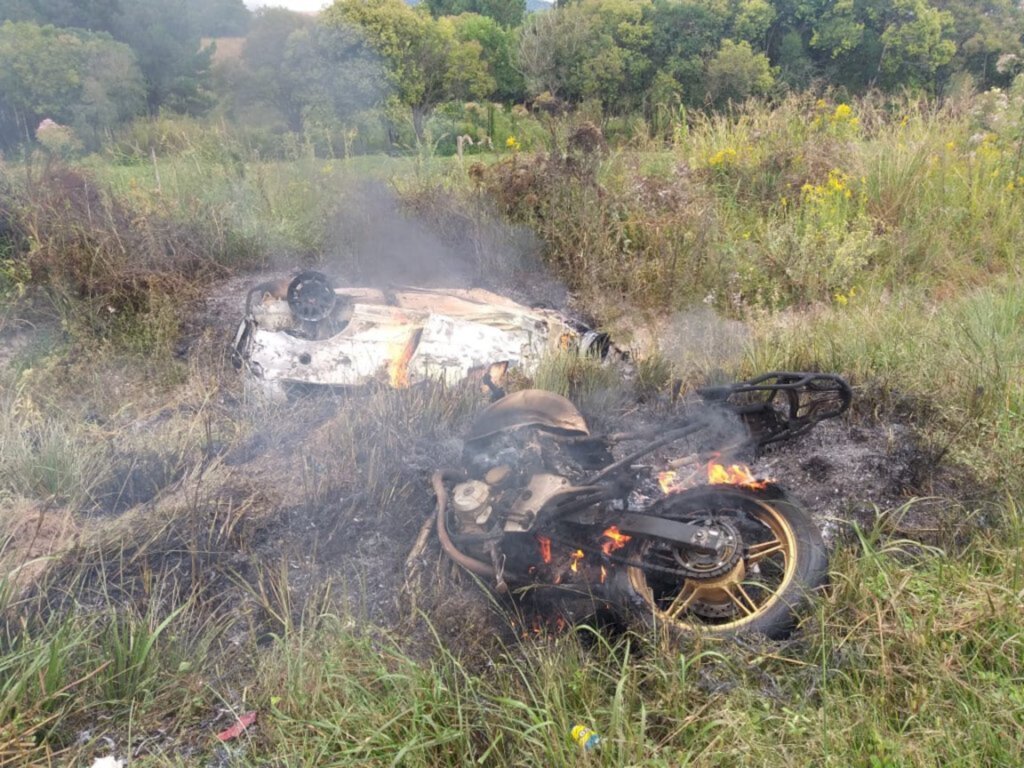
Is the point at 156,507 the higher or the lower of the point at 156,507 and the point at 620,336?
the higher

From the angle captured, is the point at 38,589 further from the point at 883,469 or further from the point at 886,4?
the point at 886,4

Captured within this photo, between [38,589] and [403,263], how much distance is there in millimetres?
4437

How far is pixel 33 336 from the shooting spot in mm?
5605

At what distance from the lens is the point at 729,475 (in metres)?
3.16

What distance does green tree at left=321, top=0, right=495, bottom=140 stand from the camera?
876 cm

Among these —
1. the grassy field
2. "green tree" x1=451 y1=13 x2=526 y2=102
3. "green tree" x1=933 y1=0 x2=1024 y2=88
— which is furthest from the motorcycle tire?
"green tree" x1=933 y1=0 x2=1024 y2=88

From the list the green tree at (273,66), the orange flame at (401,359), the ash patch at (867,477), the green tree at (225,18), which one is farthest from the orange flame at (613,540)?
the green tree at (225,18)

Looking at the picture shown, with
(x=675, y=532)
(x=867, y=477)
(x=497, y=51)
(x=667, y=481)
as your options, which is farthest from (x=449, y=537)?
(x=497, y=51)

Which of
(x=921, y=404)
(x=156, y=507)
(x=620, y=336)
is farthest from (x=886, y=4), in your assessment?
(x=156, y=507)

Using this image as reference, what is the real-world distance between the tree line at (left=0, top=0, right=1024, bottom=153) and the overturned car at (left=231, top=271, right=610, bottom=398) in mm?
4099

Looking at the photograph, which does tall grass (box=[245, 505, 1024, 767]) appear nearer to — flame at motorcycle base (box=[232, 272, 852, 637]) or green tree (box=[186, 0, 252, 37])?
flame at motorcycle base (box=[232, 272, 852, 637])

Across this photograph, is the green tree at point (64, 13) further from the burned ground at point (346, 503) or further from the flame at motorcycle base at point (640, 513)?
the flame at motorcycle base at point (640, 513)

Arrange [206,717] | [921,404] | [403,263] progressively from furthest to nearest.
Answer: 1. [403,263]
2. [921,404]
3. [206,717]

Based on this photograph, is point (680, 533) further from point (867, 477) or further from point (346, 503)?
point (346, 503)
